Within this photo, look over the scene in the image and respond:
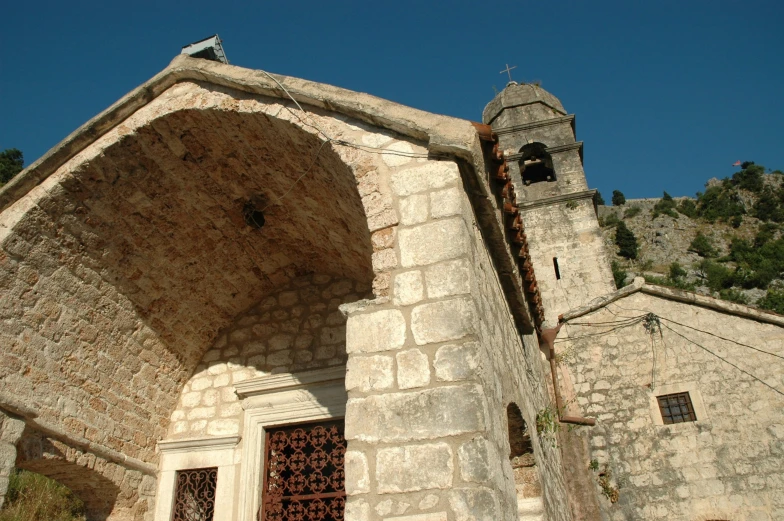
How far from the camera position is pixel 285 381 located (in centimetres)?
562

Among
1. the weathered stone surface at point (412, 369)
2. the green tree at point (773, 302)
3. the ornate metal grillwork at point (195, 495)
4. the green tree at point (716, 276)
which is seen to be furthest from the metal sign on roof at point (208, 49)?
the green tree at point (716, 276)

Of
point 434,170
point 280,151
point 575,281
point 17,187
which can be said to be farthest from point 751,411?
point 17,187

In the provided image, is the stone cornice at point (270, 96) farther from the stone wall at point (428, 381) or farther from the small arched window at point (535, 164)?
the small arched window at point (535, 164)

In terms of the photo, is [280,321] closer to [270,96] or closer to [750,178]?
[270,96]

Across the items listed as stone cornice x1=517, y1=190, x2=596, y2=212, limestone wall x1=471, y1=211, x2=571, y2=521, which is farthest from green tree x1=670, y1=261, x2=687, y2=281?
limestone wall x1=471, y1=211, x2=571, y2=521

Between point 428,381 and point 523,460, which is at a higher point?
point 428,381

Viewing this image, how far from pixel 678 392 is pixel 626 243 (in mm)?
41639

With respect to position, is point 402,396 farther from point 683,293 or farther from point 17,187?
point 683,293

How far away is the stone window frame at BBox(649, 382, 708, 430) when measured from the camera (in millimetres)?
8086

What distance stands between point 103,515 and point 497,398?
12.2ft

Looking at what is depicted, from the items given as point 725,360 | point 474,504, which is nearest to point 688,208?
point 725,360

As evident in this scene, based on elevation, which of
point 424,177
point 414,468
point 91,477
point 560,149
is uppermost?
point 560,149

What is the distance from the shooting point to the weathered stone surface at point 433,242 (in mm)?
3471

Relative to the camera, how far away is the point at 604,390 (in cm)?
870
